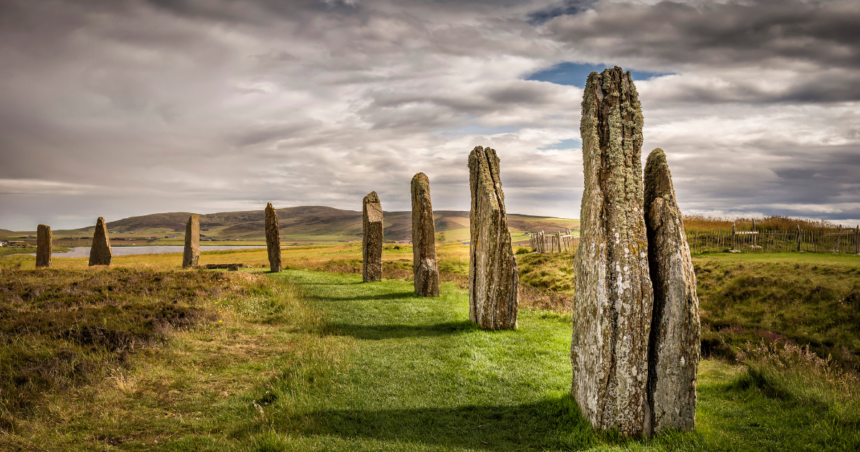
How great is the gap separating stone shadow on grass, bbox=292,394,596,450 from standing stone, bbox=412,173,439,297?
10881 mm

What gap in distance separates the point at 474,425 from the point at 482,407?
2.22 feet

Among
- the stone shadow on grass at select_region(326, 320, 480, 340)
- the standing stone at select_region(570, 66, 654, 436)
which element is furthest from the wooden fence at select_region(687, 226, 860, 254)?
the standing stone at select_region(570, 66, 654, 436)

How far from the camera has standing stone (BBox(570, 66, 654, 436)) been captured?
19.5 ft

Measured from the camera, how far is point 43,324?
430 inches

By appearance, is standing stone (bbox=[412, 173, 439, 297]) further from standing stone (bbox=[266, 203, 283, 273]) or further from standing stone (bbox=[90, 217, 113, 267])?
standing stone (bbox=[90, 217, 113, 267])

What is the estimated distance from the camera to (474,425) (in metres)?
6.86

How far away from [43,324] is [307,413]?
29.9 feet

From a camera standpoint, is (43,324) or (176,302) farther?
(176,302)

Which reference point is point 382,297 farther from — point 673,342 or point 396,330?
point 673,342

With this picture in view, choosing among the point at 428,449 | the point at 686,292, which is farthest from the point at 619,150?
the point at 428,449

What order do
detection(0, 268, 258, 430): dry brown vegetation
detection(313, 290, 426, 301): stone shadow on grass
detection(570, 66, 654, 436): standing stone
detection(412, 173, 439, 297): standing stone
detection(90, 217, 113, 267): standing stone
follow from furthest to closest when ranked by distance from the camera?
detection(90, 217, 113, 267): standing stone, detection(412, 173, 439, 297): standing stone, detection(313, 290, 426, 301): stone shadow on grass, detection(0, 268, 258, 430): dry brown vegetation, detection(570, 66, 654, 436): standing stone

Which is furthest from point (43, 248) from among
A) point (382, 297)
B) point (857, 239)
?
point (857, 239)

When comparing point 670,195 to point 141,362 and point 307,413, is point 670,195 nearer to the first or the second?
point 307,413

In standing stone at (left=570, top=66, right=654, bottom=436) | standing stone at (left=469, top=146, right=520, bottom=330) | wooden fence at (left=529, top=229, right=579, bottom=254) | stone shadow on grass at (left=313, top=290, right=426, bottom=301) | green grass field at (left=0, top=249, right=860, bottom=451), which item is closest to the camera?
standing stone at (left=570, top=66, right=654, bottom=436)
